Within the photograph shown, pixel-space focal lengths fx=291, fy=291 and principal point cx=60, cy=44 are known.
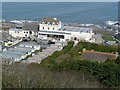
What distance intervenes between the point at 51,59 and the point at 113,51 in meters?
1.46

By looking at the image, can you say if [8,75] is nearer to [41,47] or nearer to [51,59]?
[51,59]

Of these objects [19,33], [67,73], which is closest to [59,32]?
[19,33]

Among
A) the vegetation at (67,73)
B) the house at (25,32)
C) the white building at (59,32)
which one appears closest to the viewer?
the vegetation at (67,73)

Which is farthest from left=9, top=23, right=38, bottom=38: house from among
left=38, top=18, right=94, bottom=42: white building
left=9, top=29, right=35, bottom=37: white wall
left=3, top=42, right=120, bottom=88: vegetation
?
left=3, top=42, right=120, bottom=88: vegetation

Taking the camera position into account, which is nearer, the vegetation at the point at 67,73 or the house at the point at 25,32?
the vegetation at the point at 67,73

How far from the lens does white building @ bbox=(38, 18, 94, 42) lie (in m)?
7.43

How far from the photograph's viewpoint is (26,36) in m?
7.58

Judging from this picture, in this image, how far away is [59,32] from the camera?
7477 millimetres

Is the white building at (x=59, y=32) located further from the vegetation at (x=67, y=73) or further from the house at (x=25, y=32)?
the vegetation at (x=67, y=73)

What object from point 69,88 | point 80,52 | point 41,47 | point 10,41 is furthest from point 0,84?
point 10,41

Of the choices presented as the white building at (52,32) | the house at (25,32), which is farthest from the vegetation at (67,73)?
the house at (25,32)

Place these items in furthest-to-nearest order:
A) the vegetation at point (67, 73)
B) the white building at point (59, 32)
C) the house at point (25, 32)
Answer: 1. the house at point (25, 32)
2. the white building at point (59, 32)
3. the vegetation at point (67, 73)

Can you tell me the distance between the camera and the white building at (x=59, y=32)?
7.43 m

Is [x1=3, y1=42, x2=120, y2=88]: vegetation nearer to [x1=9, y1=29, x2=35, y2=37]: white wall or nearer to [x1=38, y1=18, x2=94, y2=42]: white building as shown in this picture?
[x1=38, y1=18, x2=94, y2=42]: white building
